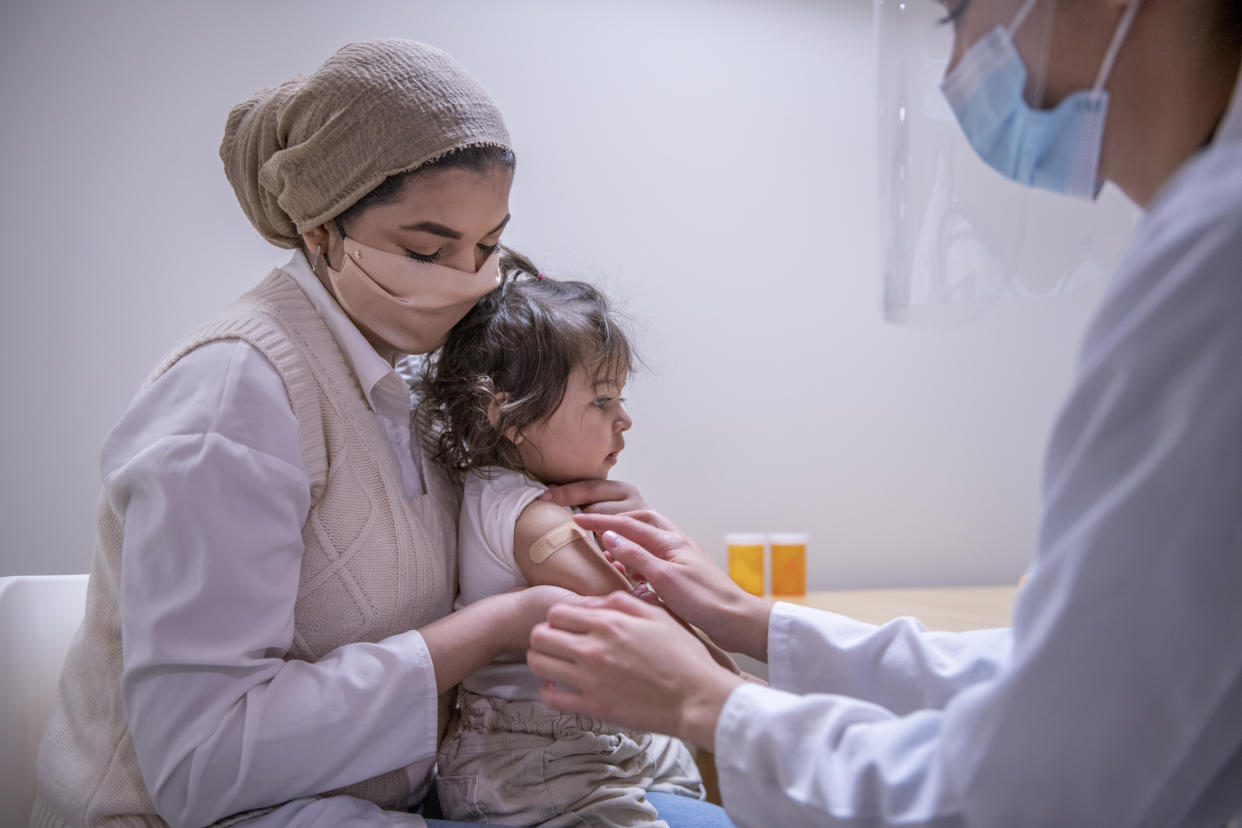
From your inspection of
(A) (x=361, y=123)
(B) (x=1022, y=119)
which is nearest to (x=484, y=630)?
(A) (x=361, y=123)

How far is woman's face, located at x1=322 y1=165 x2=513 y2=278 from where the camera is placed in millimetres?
1170

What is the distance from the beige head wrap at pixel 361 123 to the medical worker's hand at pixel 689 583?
58 centimetres

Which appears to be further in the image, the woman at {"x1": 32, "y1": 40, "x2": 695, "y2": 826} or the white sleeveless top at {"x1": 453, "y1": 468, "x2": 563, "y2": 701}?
the white sleeveless top at {"x1": 453, "y1": 468, "x2": 563, "y2": 701}

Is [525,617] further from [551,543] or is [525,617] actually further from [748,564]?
[748,564]

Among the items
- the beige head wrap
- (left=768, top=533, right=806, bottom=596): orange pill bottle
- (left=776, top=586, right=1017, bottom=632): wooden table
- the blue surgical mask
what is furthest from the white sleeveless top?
(left=768, top=533, right=806, bottom=596): orange pill bottle

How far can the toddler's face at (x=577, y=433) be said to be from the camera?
1458 millimetres

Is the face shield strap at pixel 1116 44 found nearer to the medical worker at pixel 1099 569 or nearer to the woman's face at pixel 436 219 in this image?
the medical worker at pixel 1099 569

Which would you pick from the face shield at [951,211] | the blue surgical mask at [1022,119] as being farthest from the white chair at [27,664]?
the blue surgical mask at [1022,119]

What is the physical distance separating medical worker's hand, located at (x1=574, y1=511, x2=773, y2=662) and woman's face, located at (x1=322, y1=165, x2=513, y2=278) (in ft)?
1.48

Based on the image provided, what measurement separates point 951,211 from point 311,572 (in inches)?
36.1

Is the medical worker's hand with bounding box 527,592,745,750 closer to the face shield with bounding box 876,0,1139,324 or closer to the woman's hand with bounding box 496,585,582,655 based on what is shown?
the woman's hand with bounding box 496,585,582,655

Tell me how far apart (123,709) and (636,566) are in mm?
686

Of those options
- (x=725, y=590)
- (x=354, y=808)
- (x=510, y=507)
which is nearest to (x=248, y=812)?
(x=354, y=808)

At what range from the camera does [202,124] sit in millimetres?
2184
